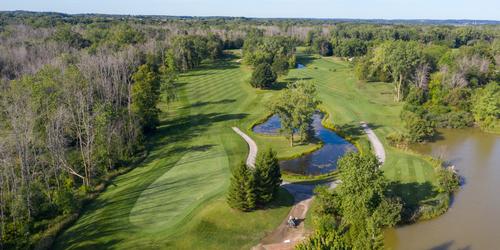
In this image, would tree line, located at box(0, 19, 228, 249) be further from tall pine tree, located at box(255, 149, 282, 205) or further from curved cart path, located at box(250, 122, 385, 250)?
curved cart path, located at box(250, 122, 385, 250)

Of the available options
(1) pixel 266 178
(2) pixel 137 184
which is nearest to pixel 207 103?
(2) pixel 137 184

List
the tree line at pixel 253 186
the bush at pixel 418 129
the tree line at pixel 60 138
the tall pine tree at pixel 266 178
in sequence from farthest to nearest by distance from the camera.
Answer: the bush at pixel 418 129, the tall pine tree at pixel 266 178, the tree line at pixel 60 138, the tree line at pixel 253 186

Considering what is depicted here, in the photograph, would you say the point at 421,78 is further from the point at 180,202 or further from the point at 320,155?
the point at 180,202

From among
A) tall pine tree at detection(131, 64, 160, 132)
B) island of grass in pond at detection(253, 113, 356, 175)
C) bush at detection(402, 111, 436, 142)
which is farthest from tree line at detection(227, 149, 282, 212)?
bush at detection(402, 111, 436, 142)

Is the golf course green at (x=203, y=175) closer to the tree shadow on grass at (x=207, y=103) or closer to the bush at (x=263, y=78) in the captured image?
the tree shadow on grass at (x=207, y=103)

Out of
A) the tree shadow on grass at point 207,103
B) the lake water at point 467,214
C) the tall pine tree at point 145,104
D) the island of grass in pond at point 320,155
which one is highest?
the tall pine tree at point 145,104

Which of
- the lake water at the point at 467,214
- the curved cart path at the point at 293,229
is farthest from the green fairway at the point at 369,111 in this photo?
the curved cart path at the point at 293,229

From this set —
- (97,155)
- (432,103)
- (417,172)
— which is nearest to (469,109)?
(432,103)
